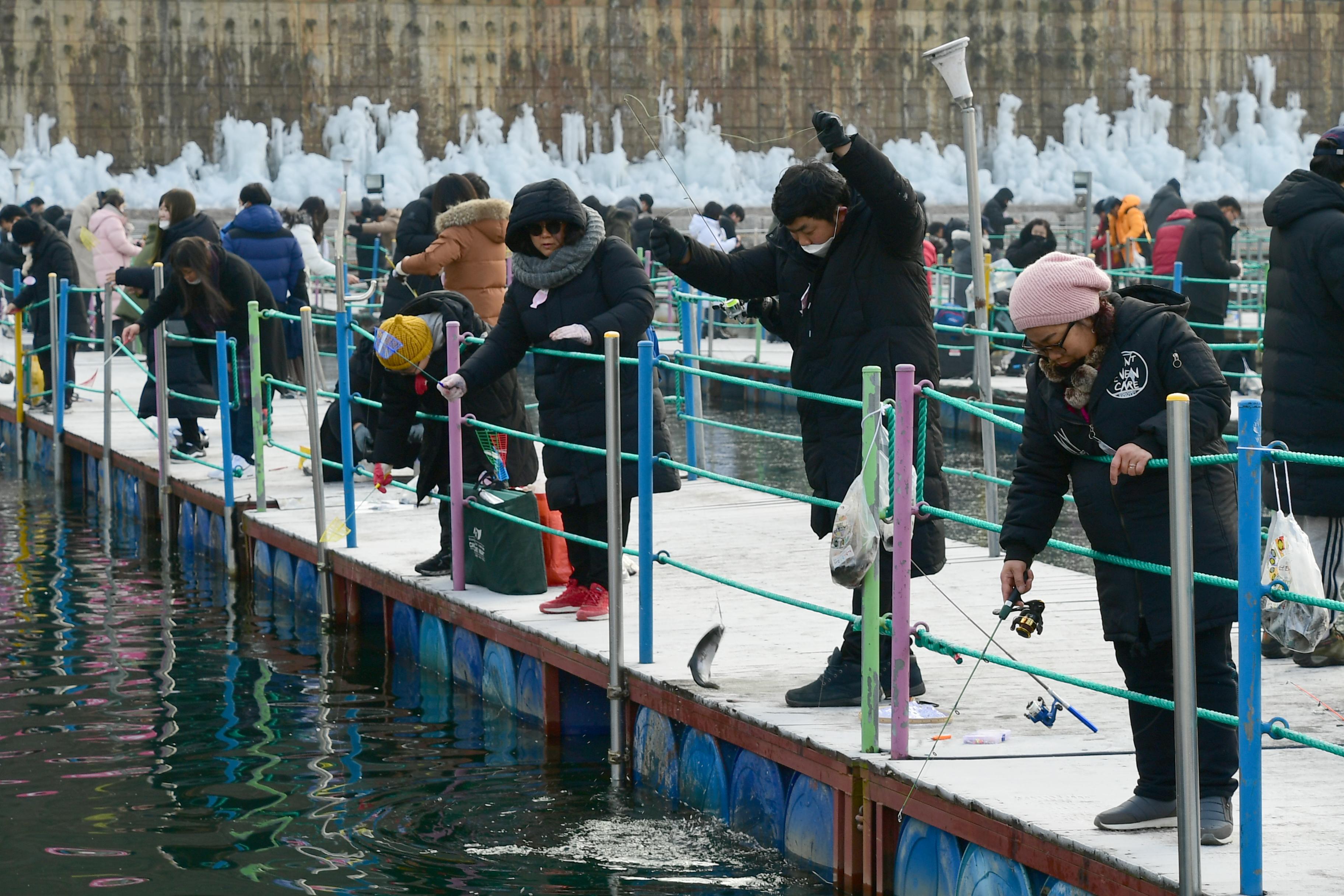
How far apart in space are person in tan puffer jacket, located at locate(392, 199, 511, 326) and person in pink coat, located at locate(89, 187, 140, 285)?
23.2 ft

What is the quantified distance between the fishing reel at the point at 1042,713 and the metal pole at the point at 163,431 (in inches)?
233

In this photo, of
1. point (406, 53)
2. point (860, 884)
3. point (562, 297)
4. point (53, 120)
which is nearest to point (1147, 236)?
point (562, 297)

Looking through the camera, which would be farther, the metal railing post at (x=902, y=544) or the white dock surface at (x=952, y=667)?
the metal railing post at (x=902, y=544)

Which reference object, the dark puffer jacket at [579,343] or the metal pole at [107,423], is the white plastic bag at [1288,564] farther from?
the metal pole at [107,423]

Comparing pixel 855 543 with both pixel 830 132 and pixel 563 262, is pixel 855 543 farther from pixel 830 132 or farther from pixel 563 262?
pixel 563 262

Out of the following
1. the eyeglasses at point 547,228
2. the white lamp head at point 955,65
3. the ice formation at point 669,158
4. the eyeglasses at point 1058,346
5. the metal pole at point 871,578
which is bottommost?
the metal pole at point 871,578

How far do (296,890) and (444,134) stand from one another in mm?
27673

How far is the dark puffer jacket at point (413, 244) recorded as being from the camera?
10109mm

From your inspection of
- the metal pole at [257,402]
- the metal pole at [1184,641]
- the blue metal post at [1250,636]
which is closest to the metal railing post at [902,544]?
the metal pole at [1184,641]

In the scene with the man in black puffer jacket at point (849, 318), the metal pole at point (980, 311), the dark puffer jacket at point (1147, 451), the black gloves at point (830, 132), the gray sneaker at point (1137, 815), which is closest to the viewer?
the dark puffer jacket at point (1147, 451)

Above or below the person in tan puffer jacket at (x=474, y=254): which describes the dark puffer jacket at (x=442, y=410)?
below

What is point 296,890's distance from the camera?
462 cm

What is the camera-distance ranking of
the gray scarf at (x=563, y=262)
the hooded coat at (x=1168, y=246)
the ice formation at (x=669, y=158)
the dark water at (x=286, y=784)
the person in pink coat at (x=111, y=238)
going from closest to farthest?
the dark water at (x=286, y=784) → the gray scarf at (x=563, y=262) → the hooded coat at (x=1168, y=246) → the person in pink coat at (x=111, y=238) → the ice formation at (x=669, y=158)

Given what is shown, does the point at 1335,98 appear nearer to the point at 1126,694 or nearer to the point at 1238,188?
the point at 1238,188
